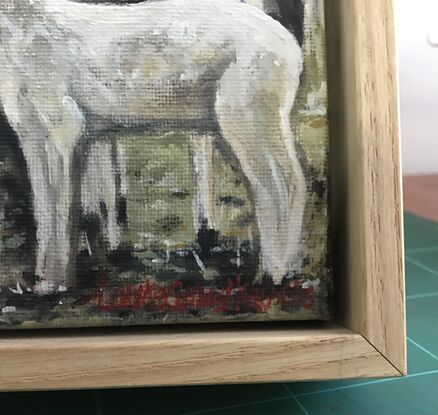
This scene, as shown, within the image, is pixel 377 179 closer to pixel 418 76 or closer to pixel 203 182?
pixel 203 182

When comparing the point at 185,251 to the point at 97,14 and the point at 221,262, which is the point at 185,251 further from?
the point at 97,14

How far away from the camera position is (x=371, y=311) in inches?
12.5

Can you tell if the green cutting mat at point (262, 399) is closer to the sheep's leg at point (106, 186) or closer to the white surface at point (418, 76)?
the sheep's leg at point (106, 186)

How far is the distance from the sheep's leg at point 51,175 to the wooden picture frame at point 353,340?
38mm

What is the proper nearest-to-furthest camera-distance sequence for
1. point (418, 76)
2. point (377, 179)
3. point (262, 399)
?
1. point (377, 179)
2. point (262, 399)
3. point (418, 76)

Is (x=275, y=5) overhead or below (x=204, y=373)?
overhead

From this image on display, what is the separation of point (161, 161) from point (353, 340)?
0.14 meters

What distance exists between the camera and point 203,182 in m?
0.33

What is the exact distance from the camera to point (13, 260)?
0.32 m

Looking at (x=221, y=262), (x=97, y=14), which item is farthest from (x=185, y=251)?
(x=97, y=14)

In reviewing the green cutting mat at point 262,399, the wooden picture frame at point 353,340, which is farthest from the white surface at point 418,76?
the wooden picture frame at point 353,340

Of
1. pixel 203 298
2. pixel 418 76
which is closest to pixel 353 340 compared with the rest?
pixel 203 298

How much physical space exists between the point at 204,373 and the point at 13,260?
11cm

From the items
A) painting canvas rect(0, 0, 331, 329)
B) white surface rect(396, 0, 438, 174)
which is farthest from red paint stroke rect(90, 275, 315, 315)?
white surface rect(396, 0, 438, 174)
